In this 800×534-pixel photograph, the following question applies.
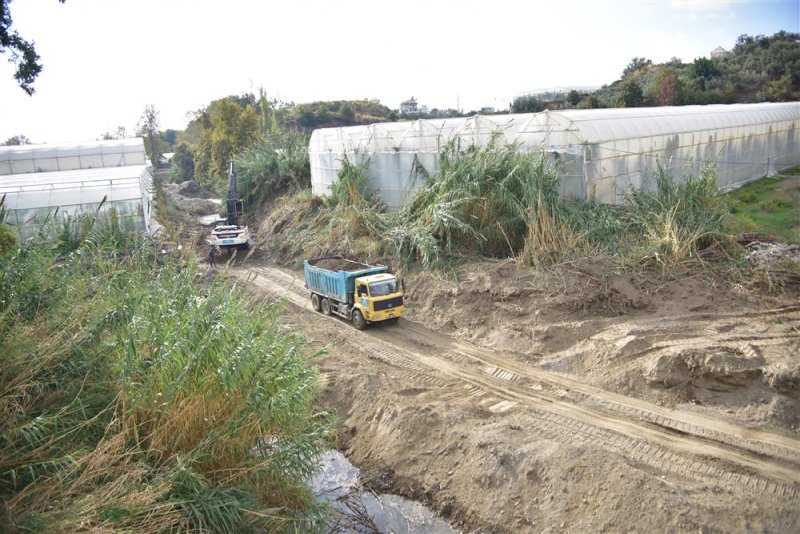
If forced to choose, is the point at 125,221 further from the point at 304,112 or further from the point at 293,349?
the point at 304,112

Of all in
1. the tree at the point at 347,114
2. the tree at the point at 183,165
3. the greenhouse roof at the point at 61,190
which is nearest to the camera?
the greenhouse roof at the point at 61,190

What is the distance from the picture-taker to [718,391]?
34.4 feet

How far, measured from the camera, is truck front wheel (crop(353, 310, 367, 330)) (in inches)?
597

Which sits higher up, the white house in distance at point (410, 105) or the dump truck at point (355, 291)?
the white house in distance at point (410, 105)

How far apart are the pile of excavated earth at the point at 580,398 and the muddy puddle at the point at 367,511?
8.7 inches

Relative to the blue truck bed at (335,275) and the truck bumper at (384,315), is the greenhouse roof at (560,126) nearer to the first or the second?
the blue truck bed at (335,275)

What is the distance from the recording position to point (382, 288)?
1490 centimetres

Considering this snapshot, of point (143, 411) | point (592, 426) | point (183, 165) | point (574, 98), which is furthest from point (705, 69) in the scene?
point (143, 411)

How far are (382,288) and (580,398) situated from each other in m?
5.81

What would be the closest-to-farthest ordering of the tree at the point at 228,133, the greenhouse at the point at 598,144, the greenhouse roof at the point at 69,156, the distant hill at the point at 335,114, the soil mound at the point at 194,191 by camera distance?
the greenhouse at the point at 598,144, the tree at the point at 228,133, the greenhouse roof at the point at 69,156, the soil mound at the point at 194,191, the distant hill at the point at 335,114

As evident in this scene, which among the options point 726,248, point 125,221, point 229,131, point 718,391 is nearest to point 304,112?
point 229,131

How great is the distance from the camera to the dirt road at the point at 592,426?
811cm

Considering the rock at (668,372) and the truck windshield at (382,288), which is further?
the truck windshield at (382,288)

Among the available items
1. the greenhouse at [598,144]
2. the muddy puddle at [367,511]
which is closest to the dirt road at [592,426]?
the muddy puddle at [367,511]
